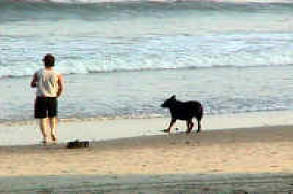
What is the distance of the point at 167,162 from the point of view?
24.2ft

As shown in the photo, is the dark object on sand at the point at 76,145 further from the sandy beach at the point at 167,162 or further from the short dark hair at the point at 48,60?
the short dark hair at the point at 48,60

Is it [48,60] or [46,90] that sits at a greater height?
[48,60]

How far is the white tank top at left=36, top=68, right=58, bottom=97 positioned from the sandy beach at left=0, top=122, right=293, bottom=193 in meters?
0.65

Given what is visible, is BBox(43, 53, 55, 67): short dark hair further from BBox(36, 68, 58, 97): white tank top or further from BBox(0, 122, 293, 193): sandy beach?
BBox(0, 122, 293, 193): sandy beach

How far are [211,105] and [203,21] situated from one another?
2225 centimetres

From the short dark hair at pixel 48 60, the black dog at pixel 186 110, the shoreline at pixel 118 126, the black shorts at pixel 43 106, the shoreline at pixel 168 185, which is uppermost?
the short dark hair at pixel 48 60

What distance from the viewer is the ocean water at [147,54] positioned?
13.4 metres

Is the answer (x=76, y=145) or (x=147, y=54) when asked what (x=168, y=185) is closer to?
(x=76, y=145)

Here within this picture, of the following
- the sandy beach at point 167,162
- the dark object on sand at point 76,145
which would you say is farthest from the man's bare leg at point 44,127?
the dark object on sand at point 76,145

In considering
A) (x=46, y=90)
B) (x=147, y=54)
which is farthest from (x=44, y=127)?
(x=147, y=54)

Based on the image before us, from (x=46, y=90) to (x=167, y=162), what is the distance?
2.43 meters

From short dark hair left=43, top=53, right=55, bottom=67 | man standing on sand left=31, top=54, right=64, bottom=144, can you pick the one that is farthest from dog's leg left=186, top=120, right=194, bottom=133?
short dark hair left=43, top=53, right=55, bottom=67

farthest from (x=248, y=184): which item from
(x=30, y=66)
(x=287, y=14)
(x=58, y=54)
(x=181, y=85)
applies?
(x=287, y=14)

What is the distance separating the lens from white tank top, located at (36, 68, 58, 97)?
9219mm
